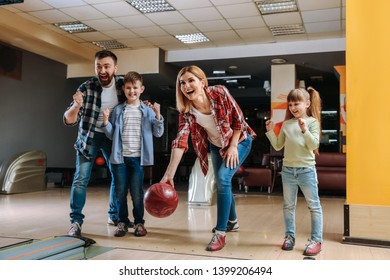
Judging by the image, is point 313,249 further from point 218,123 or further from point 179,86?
point 179,86

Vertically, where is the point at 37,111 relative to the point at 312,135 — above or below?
above

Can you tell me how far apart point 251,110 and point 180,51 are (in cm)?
655

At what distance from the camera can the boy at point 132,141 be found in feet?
9.96

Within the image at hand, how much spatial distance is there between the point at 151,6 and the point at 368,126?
4611 millimetres

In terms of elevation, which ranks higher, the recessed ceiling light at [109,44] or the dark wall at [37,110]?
the recessed ceiling light at [109,44]

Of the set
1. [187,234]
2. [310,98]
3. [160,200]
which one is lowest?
[187,234]

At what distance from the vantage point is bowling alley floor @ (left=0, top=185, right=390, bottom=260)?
2.46 meters

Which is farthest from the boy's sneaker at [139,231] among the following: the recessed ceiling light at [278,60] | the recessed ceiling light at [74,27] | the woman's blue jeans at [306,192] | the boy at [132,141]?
the recessed ceiling light at [278,60]

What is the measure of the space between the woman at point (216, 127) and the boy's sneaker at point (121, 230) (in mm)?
688

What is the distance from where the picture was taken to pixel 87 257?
2340 millimetres

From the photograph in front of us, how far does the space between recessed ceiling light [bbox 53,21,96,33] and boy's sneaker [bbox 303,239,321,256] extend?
619 cm

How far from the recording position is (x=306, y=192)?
8.41 ft

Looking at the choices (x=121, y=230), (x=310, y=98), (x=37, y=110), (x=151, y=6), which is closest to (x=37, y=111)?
(x=37, y=110)

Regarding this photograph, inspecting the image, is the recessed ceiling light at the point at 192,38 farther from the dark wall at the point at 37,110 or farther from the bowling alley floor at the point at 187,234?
the bowling alley floor at the point at 187,234
